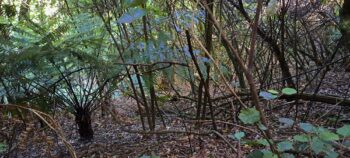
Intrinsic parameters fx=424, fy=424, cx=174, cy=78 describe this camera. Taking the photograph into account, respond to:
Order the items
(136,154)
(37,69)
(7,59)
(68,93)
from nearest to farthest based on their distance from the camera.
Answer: (136,154), (7,59), (37,69), (68,93)

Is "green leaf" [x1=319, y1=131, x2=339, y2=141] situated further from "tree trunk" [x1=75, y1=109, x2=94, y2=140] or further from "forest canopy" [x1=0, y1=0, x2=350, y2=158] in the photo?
"tree trunk" [x1=75, y1=109, x2=94, y2=140]

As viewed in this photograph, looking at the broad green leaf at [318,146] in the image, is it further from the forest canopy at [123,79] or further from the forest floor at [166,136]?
the forest canopy at [123,79]

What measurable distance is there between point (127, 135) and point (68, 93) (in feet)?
2.23

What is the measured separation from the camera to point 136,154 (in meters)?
3.01

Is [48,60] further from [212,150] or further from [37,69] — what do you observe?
[212,150]

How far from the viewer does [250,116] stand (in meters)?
1.63

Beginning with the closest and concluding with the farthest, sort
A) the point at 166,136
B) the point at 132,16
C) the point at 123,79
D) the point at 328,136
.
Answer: the point at 132,16 → the point at 328,136 → the point at 166,136 → the point at 123,79

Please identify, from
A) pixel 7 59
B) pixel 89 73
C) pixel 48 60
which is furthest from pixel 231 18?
pixel 7 59

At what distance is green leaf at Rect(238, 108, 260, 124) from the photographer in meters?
1.61

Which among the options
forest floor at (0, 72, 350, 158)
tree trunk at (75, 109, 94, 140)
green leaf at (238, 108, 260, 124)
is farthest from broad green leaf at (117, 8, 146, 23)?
tree trunk at (75, 109, 94, 140)

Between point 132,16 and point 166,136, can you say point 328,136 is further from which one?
point 166,136

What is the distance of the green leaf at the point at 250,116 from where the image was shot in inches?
63.2

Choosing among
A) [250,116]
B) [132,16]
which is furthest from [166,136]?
[132,16]

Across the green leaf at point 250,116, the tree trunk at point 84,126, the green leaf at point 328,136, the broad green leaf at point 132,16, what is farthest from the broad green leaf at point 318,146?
the tree trunk at point 84,126
